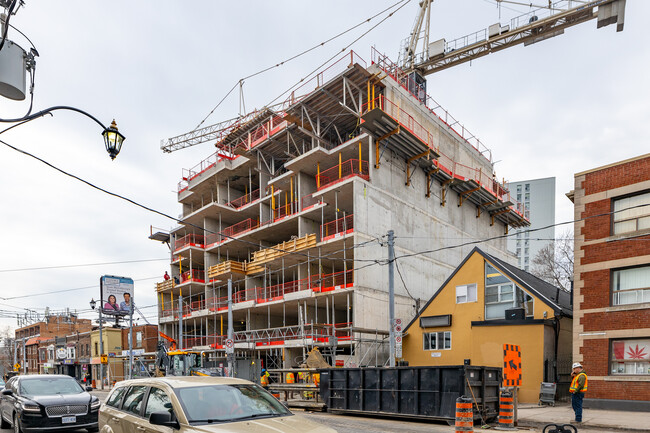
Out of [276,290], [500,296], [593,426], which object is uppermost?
[500,296]

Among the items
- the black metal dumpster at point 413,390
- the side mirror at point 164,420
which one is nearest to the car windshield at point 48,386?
the side mirror at point 164,420

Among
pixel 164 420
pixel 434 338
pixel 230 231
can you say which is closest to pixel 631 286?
pixel 434 338

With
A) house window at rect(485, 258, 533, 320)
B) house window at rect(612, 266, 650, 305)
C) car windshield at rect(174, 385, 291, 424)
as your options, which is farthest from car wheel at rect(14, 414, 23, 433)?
house window at rect(485, 258, 533, 320)

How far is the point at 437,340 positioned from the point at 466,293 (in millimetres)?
3152

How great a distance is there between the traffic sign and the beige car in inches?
314

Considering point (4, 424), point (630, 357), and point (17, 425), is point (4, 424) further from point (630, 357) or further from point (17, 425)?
point (630, 357)

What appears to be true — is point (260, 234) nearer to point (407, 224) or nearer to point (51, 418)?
point (407, 224)

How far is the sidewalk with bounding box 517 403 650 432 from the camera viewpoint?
12863mm

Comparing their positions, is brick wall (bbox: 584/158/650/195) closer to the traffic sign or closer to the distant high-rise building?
the traffic sign

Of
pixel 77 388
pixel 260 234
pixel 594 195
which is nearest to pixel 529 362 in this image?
pixel 594 195

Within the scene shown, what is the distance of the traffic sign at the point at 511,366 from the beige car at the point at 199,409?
798cm

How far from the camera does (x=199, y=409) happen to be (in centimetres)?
571

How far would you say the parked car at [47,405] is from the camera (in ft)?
34.8

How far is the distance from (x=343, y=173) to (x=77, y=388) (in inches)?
1019
